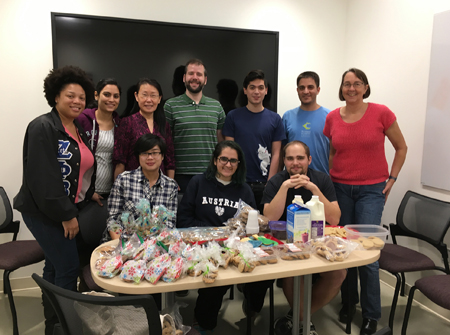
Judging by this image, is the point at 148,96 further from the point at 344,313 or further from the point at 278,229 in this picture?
the point at 344,313

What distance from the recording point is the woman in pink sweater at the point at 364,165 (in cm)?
234

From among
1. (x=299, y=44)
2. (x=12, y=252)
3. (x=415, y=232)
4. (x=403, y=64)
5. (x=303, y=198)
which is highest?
(x=299, y=44)

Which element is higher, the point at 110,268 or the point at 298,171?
the point at 298,171

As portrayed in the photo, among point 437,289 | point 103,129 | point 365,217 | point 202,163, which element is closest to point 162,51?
point 103,129

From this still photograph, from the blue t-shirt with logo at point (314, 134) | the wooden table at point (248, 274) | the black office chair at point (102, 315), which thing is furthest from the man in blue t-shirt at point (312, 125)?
the black office chair at point (102, 315)

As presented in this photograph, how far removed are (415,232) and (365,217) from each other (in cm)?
62

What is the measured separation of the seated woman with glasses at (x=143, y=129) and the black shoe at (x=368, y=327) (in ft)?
5.86

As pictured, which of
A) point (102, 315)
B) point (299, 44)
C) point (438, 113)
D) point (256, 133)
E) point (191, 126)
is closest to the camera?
point (102, 315)

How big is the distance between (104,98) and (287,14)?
2.21 metres

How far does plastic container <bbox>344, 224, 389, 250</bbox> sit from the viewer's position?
1.70 meters

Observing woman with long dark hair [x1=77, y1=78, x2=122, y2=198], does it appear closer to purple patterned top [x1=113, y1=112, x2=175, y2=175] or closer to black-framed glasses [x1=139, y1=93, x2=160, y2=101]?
purple patterned top [x1=113, y1=112, x2=175, y2=175]

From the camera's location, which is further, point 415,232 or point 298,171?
point 415,232

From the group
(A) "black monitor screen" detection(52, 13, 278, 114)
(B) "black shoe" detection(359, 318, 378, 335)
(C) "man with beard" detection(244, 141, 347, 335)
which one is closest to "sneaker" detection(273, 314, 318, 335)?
(C) "man with beard" detection(244, 141, 347, 335)

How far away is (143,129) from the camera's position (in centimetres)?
249
